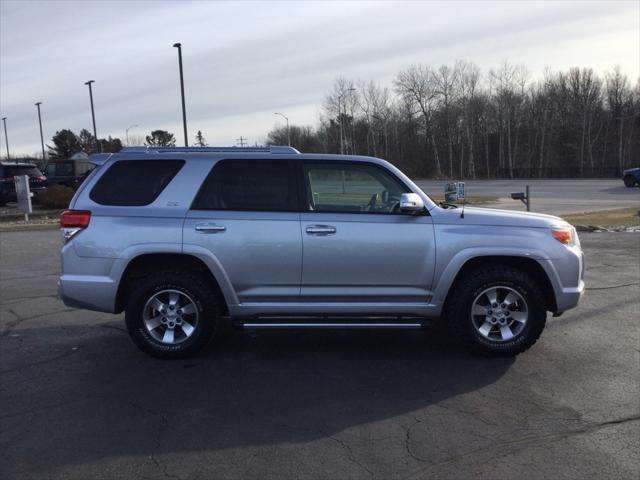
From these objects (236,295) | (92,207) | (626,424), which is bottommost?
(626,424)

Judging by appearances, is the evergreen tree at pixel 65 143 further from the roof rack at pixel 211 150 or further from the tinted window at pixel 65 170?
the roof rack at pixel 211 150

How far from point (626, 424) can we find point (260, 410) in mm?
2572

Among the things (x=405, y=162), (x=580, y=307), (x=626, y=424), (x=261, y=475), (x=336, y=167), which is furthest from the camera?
(x=405, y=162)

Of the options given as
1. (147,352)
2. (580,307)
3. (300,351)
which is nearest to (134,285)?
(147,352)

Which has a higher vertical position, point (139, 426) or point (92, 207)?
point (92, 207)

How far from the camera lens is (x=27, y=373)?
514 cm

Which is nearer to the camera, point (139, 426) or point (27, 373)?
point (139, 426)

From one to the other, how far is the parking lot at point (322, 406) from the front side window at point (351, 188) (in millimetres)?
1437

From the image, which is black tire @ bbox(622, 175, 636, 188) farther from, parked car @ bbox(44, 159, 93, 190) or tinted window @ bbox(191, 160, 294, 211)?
tinted window @ bbox(191, 160, 294, 211)

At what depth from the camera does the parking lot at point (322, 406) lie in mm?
3486

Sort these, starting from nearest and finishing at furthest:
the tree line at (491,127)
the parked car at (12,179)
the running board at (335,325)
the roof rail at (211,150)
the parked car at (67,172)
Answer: the running board at (335,325) < the roof rail at (211,150) < the parked car at (12,179) < the parked car at (67,172) < the tree line at (491,127)

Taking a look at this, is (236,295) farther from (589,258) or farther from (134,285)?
(589,258)

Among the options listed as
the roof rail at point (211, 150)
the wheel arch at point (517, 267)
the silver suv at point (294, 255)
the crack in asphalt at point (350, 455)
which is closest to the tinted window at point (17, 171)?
the roof rail at point (211, 150)

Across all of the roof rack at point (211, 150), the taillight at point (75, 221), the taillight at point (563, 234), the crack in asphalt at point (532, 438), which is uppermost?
the roof rack at point (211, 150)
